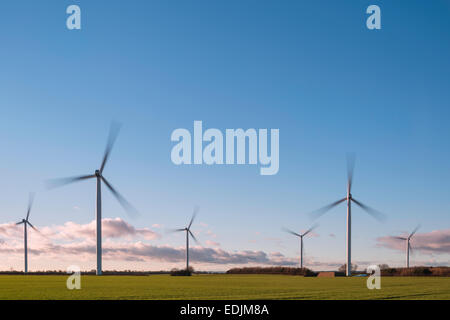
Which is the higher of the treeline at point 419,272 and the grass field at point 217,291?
the grass field at point 217,291

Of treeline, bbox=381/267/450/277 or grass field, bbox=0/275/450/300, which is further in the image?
treeline, bbox=381/267/450/277

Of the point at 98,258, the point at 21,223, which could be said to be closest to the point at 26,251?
the point at 21,223

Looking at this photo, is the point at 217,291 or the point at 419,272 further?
the point at 419,272

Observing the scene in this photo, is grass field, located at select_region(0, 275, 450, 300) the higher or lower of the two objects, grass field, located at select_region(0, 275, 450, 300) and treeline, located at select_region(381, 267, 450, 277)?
the higher

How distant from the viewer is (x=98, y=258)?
248 feet

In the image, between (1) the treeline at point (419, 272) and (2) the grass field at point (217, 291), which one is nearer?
(2) the grass field at point (217, 291)

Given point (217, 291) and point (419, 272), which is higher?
point (217, 291)

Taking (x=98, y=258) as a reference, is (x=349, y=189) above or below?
above
